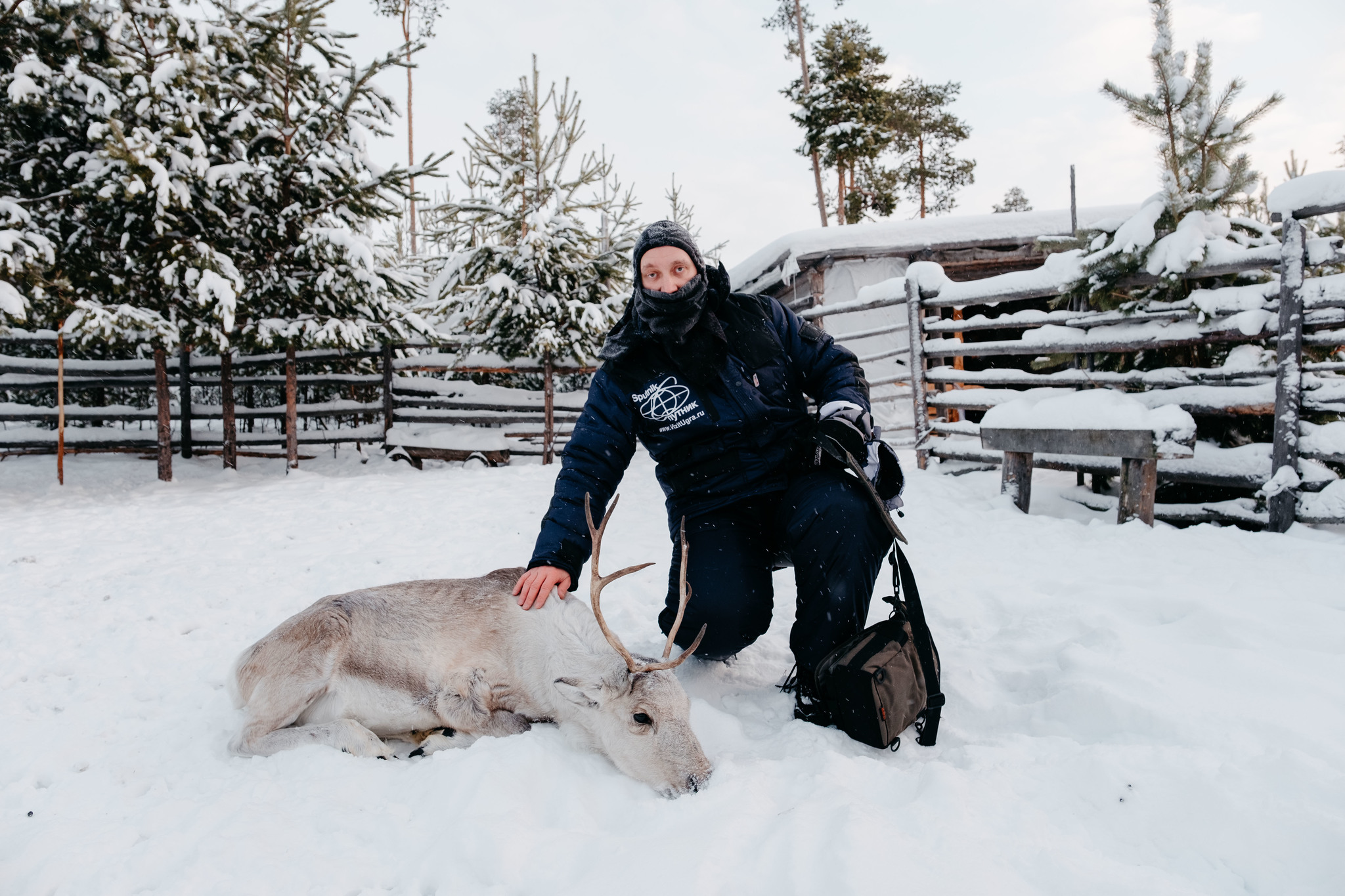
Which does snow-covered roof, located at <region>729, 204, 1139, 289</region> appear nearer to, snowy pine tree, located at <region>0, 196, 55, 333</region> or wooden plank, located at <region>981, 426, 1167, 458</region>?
wooden plank, located at <region>981, 426, 1167, 458</region>

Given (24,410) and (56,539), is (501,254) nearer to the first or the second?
(56,539)

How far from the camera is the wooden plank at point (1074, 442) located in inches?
171

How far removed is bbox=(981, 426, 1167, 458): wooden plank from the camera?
4355mm

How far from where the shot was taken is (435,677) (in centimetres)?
247

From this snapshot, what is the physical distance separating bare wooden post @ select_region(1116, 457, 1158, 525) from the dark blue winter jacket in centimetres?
278

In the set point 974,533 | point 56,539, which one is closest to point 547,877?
point 974,533

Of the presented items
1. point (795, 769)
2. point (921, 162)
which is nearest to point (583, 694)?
point (795, 769)

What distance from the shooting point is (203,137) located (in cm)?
730

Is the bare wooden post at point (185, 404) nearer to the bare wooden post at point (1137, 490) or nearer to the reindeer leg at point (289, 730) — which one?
the reindeer leg at point (289, 730)

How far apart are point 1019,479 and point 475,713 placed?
180 inches

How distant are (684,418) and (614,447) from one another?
0.31m

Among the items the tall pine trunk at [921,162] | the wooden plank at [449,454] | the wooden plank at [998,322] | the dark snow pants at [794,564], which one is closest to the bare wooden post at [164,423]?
the wooden plank at [449,454]

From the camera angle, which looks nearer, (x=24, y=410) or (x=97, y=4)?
(x=97, y=4)

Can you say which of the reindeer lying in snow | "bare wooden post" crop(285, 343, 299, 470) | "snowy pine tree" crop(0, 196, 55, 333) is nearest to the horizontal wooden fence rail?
the reindeer lying in snow
